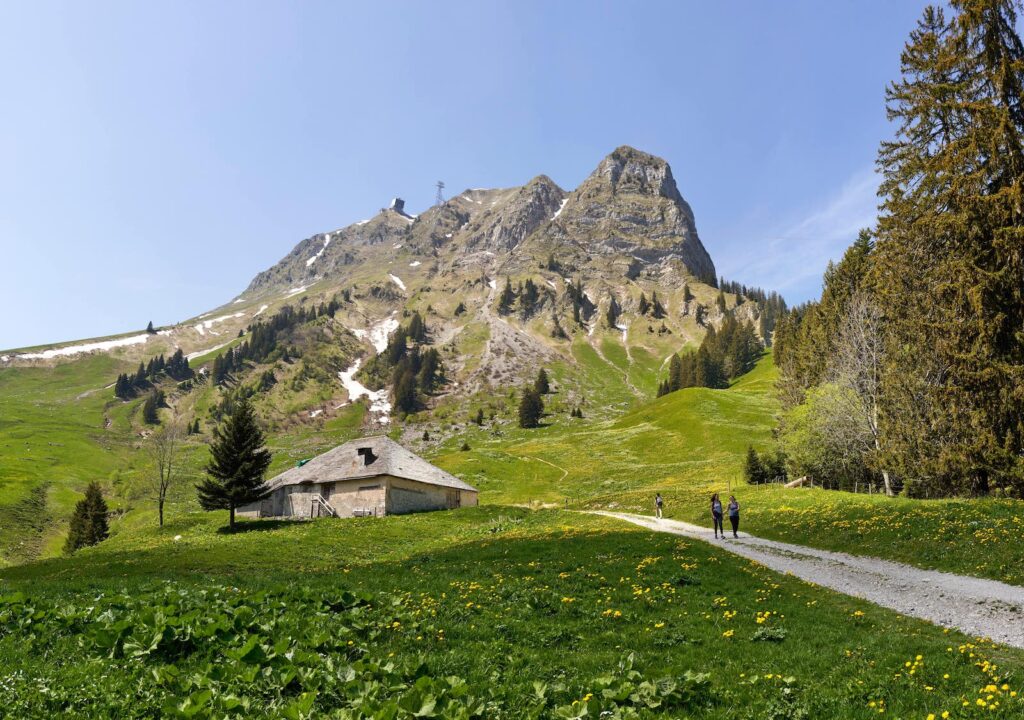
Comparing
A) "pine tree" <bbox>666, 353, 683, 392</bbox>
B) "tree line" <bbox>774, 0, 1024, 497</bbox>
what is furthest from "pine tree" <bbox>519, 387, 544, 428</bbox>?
"tree line" <bbox>774, 0, 1024, 497</bbox>

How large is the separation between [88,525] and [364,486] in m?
35.5

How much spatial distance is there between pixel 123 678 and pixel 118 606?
4.62m

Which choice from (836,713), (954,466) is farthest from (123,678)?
(954,466)

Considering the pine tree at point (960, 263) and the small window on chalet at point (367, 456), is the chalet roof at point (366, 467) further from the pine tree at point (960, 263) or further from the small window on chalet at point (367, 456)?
the pine tree at point (960, 263)

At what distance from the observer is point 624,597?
1596 cm

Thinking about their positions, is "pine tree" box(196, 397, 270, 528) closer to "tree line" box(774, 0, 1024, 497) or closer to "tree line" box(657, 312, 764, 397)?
"tree line" box(774, 0, 1024, 497)

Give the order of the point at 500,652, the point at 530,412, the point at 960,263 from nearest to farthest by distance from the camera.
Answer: the point at 500,652 → the point at 960,263 → the point at 530,412

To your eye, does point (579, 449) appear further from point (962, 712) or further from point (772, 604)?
point (962, 712)

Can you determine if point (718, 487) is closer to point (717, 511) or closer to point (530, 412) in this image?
point (717, 511)

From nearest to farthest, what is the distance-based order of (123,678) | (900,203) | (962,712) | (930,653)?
(962,712), (123,678), (930,653), (900,203)

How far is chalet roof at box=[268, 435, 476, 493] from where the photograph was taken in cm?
5762

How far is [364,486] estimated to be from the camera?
5688 centimetres

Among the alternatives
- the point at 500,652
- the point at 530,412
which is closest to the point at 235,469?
the point at 500,652

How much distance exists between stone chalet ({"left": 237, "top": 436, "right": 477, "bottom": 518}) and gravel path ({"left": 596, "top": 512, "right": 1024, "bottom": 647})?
128ft
